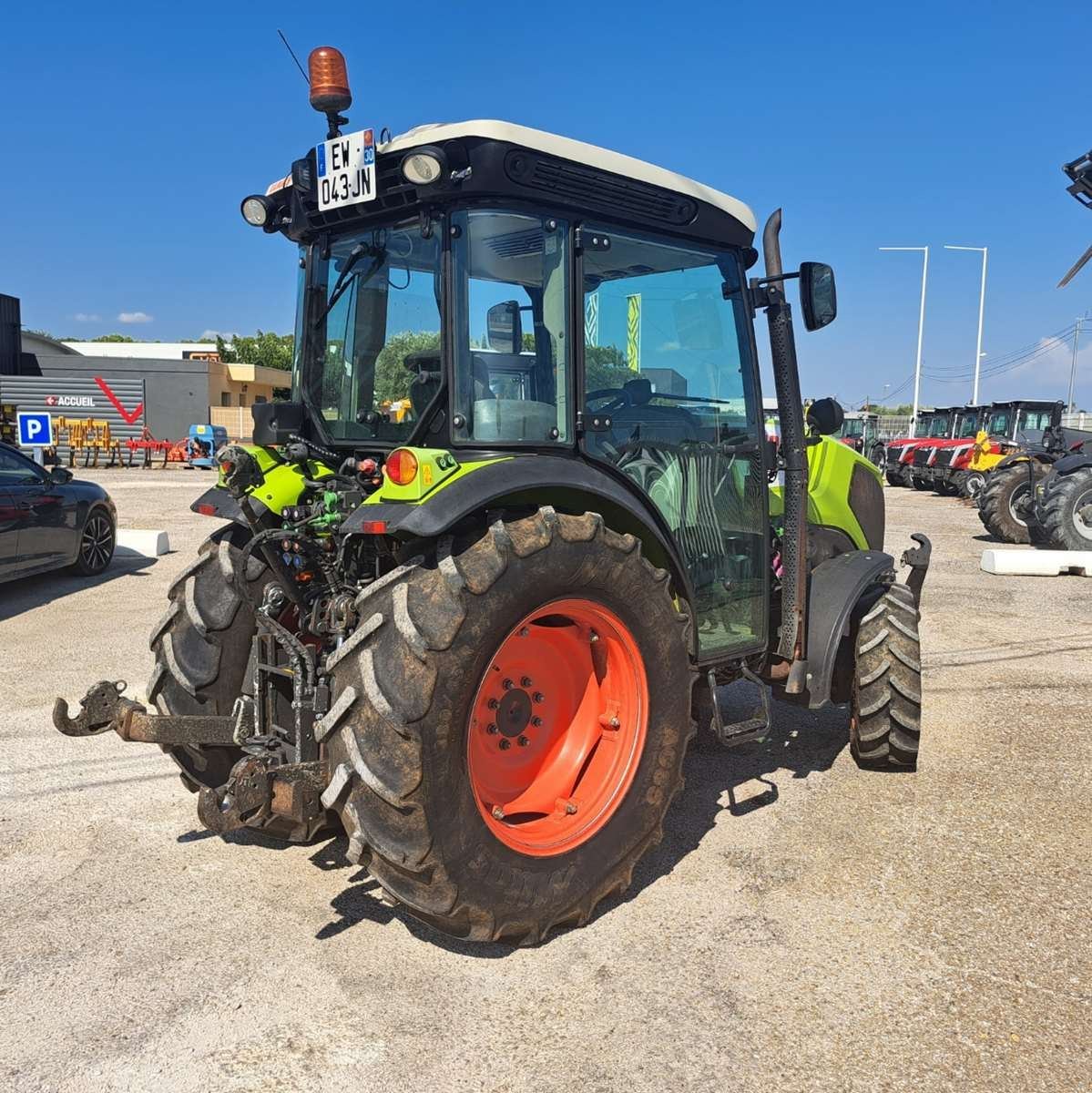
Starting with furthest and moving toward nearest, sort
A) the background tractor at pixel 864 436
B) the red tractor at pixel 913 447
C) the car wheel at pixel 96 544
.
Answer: the background tractor at pixel 864 436
the red tractor at pixel 913 447
the car wheel at pixel 96 544

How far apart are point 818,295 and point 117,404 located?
31.3 meters

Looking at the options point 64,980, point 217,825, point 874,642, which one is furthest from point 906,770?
point 64,980

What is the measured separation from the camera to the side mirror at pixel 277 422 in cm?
367

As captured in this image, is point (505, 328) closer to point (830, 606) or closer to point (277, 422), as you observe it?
point (277, 422)

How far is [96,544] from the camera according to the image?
9922 mm

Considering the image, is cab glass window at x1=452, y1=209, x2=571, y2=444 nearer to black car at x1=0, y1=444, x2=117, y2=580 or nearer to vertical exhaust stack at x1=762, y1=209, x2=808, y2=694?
vertical exhaust stack at x1=762, y1=209, x2=808, y2=694

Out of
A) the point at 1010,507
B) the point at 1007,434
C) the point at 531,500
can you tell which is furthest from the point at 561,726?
the point at 1007,434

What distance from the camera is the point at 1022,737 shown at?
5.27 metres

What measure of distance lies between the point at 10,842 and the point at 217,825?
1686 millimetres

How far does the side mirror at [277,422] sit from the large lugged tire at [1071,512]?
1154 centimetres

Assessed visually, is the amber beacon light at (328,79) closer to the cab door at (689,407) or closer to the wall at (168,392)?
the cab door at (689,407)

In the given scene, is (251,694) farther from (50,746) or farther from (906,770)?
(906,770)

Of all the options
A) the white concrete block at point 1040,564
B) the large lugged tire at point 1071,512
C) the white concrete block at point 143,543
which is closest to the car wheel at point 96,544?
the white concrete block at point 143,543

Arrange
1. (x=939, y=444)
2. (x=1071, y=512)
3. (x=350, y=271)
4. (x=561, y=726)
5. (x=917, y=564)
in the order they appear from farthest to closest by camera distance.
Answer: (x=939, y=444) < (x=1071, y=512) < (x=917, y=564) < (x=350, y=271) < (x=561, y=726)
